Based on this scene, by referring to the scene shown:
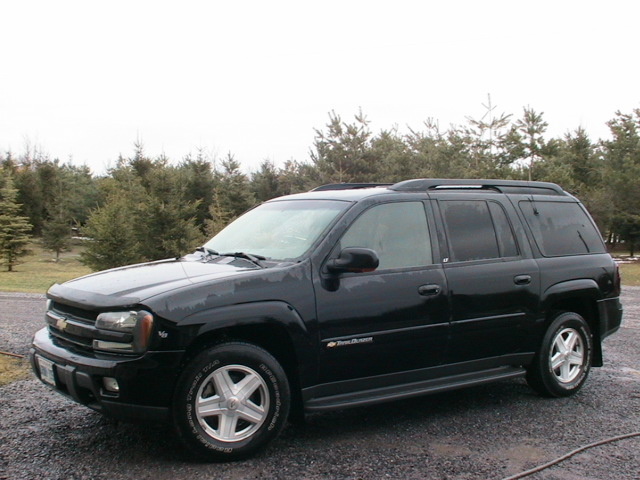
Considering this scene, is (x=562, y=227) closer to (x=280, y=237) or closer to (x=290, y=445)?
(x=280, y=237)

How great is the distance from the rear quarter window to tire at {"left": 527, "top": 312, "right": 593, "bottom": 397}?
2.09 ft

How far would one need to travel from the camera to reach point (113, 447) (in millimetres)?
4441

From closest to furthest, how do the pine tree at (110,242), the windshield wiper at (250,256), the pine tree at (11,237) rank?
the windshield wiper at (250,256) → the pine tree at (110,242) → the pine tree at (11,237)

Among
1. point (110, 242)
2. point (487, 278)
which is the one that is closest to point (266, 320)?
point (487, 278)

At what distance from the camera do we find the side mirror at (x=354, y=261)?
15.0 ft

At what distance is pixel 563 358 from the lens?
237 inches

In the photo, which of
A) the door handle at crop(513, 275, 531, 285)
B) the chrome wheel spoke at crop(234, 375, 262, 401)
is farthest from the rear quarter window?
the chrome wheel spoke at crop(234, 375, 262, 401)

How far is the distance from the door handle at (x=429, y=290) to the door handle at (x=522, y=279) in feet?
2.93

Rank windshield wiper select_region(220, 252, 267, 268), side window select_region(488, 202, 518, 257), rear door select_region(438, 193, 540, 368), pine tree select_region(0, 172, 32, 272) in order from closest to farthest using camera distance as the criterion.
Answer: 1. windshield wiper select_region(220, 252, 267, 268)
2. rear door select_region(438, 193, 540, 368)
3. side window select_region(488, 202, 518, 257)
4. pine tree select_region(0, 172, 32, 272)

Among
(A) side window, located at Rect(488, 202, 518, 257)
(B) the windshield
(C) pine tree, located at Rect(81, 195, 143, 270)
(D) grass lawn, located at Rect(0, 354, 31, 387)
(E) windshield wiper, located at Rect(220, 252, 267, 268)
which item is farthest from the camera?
(C) pine tree, located at Rect(81, 195, 143, 270)

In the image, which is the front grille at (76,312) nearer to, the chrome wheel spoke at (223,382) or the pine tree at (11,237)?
the chrome wheel spoke at (223,382)

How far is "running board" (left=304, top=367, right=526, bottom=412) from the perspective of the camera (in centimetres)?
460

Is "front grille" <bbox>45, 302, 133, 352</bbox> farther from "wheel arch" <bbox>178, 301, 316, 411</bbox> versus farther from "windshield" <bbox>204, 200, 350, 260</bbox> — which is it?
"windshield" <bbox>204, 200, 350, 260</bbox>

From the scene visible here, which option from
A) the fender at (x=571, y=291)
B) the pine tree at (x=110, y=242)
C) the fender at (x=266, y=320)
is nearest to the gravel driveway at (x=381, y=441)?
the fender at (x=266, y=320)
